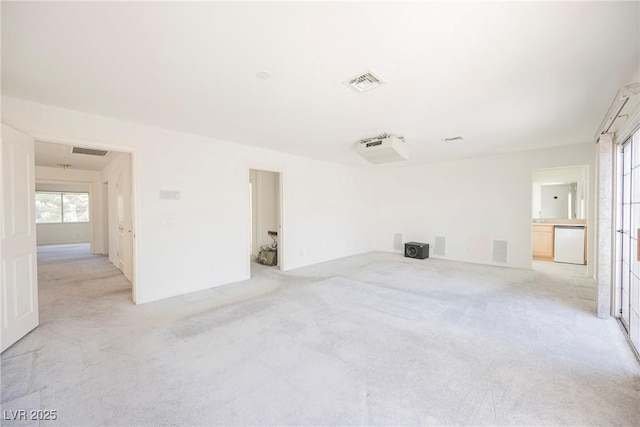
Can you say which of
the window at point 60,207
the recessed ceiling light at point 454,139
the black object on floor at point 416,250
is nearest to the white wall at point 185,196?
the black object on floor at point 416,250

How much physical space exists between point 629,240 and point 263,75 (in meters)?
4.10

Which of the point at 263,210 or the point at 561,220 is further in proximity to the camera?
the point at 263,210

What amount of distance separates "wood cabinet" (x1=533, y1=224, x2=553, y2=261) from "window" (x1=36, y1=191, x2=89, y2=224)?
50.4 ft

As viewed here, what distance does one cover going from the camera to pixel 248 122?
3514 mm

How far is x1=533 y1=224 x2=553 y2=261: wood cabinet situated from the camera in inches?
252

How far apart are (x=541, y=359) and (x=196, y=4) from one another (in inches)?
143

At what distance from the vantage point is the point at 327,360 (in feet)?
7.15

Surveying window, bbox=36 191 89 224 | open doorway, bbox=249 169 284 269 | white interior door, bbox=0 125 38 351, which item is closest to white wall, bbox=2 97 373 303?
white interior door, bbox=0 125 38 351

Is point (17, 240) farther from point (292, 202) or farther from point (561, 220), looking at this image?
point (561, 220)

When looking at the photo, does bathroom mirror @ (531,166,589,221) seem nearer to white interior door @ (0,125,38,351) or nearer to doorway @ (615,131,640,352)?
doorway @ (615,131,640,352)

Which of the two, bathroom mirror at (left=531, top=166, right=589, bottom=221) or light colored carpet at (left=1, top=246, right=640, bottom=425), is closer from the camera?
light colored carpet at (left=1, top=246, right=640, bottom=425)

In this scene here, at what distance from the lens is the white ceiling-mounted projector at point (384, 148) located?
4035 mm

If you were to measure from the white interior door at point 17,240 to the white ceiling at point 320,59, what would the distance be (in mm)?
639

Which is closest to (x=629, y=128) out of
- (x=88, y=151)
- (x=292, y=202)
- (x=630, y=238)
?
(x=630, y=238)
